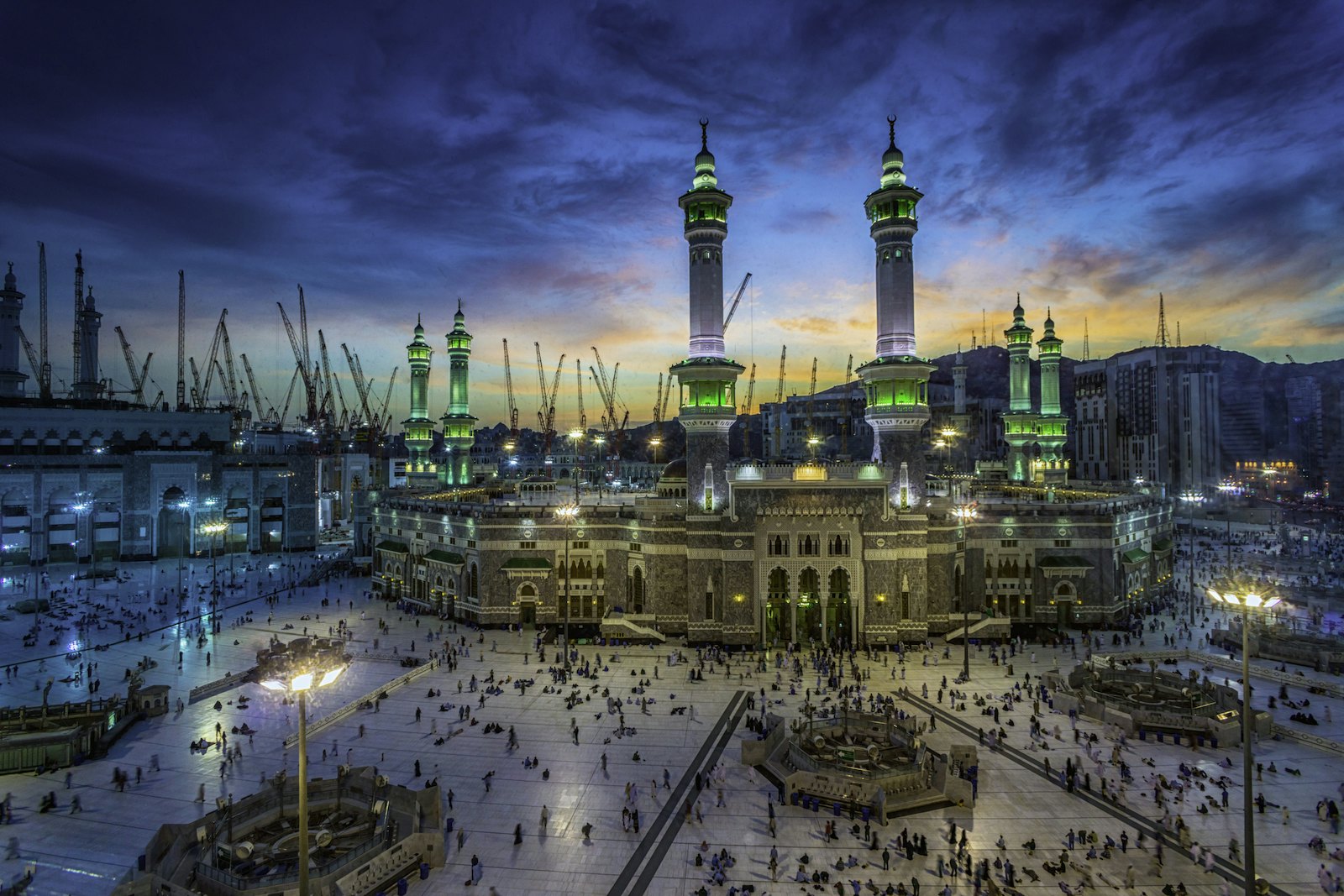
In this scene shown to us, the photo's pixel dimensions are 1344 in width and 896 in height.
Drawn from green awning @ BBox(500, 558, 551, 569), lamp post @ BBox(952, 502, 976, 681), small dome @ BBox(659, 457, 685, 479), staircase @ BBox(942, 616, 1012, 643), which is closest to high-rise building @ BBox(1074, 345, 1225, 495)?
lamp post @ BBox(952, 502, 976, 681)

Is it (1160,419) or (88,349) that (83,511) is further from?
(1160,419)

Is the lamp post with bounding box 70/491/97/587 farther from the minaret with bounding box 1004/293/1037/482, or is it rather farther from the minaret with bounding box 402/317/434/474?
the minaret with bounding box 1004/293/1037/482

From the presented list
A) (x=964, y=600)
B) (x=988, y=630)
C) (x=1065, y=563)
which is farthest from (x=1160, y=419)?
(x=964, y=600)

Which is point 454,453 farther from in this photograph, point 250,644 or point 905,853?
point 905,853

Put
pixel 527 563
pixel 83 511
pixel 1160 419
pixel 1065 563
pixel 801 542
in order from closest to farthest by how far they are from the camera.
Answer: pixel 801 542, pixel 1065 563, pixel 527 563, pixel 83 511, pixel 1160 419

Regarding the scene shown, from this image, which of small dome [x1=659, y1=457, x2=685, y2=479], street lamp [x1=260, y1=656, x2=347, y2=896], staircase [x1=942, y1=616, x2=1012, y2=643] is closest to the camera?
street lamp [x1=260, y1=656, x2=347, y2=896]

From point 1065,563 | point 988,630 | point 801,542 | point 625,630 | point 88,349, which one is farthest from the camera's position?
point 88,349

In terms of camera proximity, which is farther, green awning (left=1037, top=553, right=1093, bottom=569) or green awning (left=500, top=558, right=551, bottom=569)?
green awning (left=500, top=558, right=551, bottom=569)
